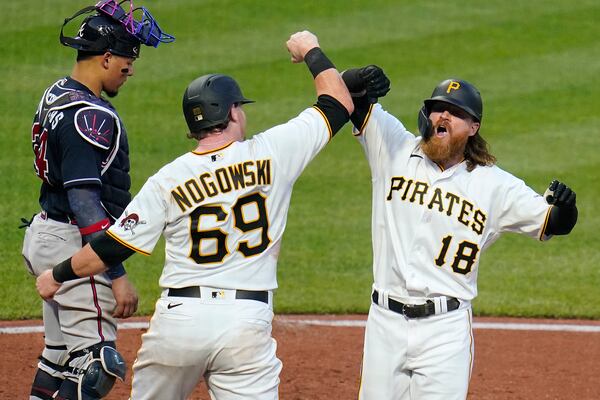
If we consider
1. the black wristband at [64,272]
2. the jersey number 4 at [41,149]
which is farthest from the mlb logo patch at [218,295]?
the jersey number 4 at [41,149]

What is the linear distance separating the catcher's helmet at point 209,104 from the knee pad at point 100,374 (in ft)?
3.81

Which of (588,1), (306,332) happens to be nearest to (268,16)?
(588,1)

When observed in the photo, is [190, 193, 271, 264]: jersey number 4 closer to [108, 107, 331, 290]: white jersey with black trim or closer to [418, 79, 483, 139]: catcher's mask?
[108, 107, 331, 290]: white jersey with black trim

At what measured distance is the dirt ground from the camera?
22.4 feet

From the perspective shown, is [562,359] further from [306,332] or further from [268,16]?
[268,16]

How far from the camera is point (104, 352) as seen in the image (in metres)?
5.08

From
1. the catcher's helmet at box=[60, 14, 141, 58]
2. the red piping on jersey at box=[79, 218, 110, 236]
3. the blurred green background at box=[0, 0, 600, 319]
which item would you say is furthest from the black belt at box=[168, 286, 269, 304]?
the blurred green background at box=[0, 0, 600, 319]

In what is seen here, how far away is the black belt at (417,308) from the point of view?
5.00m

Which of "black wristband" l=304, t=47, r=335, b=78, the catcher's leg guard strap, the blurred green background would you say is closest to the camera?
"black wristband" l=304, t=47, r=335, b=78

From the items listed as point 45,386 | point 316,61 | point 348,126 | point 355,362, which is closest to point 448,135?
point 316,61

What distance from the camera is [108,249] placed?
180 inches

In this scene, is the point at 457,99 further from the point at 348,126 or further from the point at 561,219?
the point at 348,126

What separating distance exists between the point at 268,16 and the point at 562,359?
28.4 ft

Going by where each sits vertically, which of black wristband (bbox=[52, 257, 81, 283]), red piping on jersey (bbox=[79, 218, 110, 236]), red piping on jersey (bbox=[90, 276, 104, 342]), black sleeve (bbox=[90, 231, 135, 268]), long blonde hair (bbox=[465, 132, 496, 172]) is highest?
long blonde hair (bbox=[465, 132, 496, 172])
